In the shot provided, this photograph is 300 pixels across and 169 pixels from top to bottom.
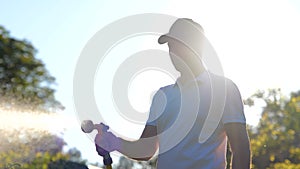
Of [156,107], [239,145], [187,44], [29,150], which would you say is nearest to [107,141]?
[156,107]

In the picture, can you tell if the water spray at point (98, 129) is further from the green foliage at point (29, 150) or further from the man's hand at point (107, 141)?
the green foliage at point (29, 150)

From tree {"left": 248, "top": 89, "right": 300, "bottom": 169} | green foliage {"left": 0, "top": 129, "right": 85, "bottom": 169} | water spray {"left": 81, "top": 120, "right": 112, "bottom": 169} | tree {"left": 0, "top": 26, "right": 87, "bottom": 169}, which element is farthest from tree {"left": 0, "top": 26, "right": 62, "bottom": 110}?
water spray {"left": 81, "top": 120, "right": 112, "bottom": 169}

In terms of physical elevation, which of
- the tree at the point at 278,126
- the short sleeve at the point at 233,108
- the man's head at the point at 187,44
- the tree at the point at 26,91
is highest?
the tree at the point at 26,91

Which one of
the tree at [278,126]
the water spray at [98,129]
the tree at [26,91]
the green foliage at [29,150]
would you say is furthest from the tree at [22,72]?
the water spray at [98,129]

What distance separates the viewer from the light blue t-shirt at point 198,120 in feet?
10.2

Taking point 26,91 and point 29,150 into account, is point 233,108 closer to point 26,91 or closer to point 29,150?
point 29,150

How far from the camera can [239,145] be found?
306 centimetres

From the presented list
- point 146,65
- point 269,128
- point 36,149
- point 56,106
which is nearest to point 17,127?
point 36,149

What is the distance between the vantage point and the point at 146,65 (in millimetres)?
4383

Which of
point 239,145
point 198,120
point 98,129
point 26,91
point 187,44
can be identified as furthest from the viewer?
point 26,91

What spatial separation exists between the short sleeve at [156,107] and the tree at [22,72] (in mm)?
26857

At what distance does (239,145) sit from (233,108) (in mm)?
185

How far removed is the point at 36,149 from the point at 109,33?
2056 centimetres

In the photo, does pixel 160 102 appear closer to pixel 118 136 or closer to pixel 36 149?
pixel 118 136
